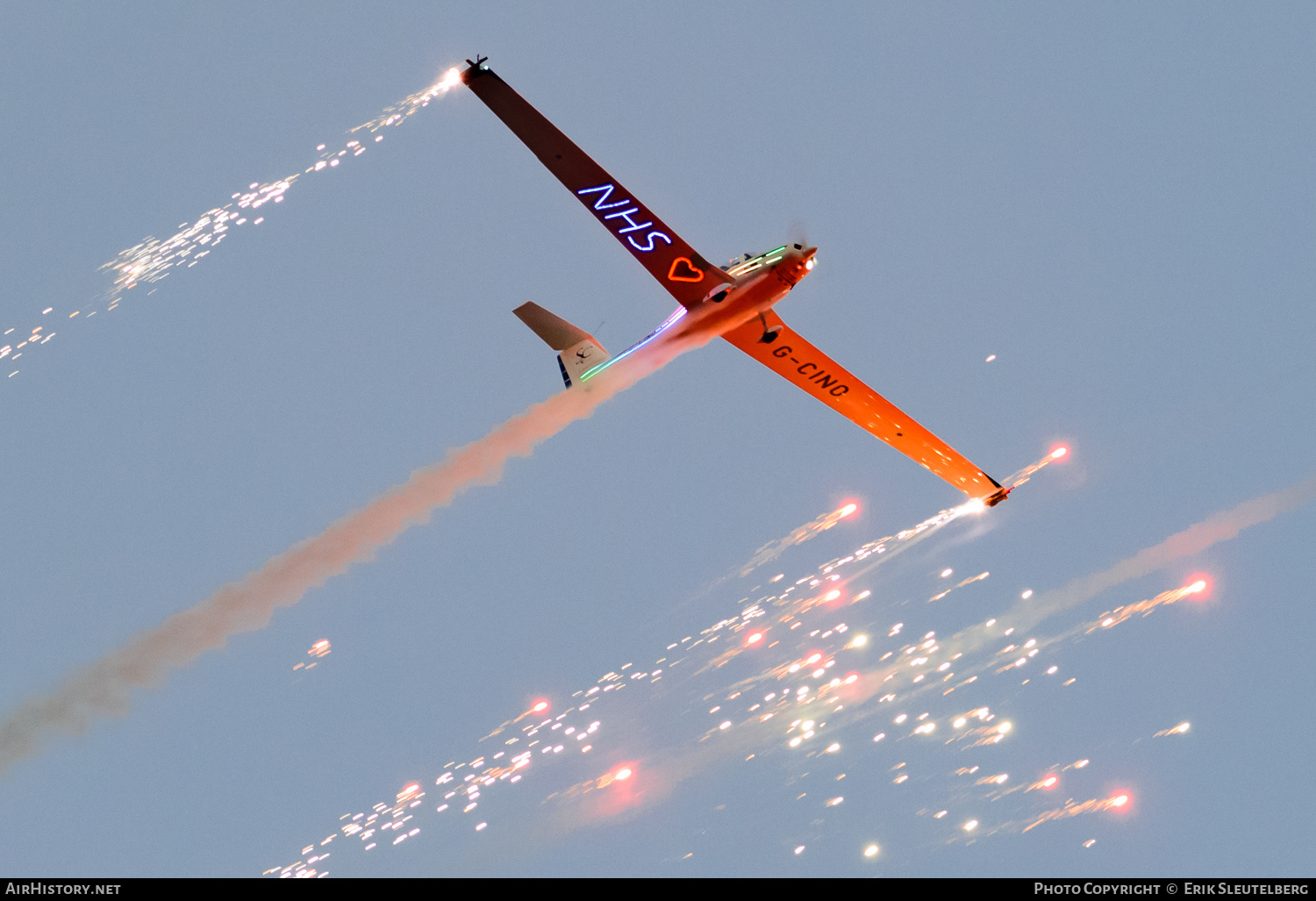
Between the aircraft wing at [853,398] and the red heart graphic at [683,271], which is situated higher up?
the red heart graphic at [683,271]

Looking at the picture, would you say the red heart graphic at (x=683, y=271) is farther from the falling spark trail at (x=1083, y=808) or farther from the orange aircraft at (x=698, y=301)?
the falling spark trail at (x=1083, y=808)

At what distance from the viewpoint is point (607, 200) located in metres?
39.5

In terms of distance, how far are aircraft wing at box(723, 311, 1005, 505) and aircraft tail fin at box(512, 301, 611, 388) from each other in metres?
4.80

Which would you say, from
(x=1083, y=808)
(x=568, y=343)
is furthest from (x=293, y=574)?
(x=1083, y=808)

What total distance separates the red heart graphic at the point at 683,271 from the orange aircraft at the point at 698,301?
28 mm

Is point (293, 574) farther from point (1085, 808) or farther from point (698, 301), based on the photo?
point (1085, 808)

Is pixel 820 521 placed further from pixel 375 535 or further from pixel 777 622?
pixel 375 535

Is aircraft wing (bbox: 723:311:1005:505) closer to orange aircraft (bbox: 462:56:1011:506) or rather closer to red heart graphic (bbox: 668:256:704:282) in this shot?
orange aircraft (bbox: 462:56:1011:506)

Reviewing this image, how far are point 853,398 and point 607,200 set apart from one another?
1268 centimetres

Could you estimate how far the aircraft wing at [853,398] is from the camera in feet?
144

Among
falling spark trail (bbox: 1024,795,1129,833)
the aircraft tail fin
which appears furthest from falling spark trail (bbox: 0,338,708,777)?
falling spark trail (bbox: 1024,795,1129,833)

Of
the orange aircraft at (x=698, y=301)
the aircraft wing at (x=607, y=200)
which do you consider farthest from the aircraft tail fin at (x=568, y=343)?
the aircraft wing at (x=607, y=200)
